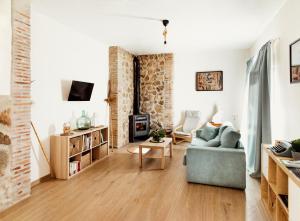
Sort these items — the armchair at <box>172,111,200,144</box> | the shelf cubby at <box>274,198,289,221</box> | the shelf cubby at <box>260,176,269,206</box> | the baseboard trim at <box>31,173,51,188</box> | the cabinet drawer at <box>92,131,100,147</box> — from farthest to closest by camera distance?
the armchair at <box>172,111,200,144</box> < the cabinet drawer at <box>92,131,100,147</box> < the baseboard trim at <box>31,173,51,188</box> < the shelf cubby at <box>260,176,269,206</box> < the shelf cubby at <box>274,198,289,221</box>

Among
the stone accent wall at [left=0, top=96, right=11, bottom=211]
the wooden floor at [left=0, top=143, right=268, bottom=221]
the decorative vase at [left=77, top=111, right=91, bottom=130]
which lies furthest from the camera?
the decorative vase at [left=77, top=111, right=91, bottom=130]

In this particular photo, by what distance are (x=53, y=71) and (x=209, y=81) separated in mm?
4361

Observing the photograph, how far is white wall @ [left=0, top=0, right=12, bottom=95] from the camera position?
244 cm

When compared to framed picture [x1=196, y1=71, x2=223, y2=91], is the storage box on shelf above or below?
below

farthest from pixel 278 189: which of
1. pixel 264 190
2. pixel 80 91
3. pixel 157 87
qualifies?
pixel 157 87

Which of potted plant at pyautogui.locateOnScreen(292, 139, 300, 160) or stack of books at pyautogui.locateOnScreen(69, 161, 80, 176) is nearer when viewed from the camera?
potted plant at pyautogui.locateOnScreen(292, 139, 300, 160)

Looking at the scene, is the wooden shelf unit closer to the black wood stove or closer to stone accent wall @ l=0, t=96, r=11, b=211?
stone accent wall @ l=0, t=96, r=11, b=211

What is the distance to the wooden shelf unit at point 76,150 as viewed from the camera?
3396 mm

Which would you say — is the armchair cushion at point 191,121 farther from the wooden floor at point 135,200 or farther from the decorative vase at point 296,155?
the decorative vase at point 296,155

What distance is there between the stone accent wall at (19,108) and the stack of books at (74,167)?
784 millimetres

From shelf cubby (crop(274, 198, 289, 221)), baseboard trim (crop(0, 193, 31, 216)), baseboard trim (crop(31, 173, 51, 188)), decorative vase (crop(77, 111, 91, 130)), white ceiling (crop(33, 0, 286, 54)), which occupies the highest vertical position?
white ceiling (crop(33, 0, 286, 54))

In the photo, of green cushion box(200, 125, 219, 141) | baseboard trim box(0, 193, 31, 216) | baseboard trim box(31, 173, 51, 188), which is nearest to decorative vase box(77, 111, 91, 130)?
baseboard trim box(31, 173, 51, 188)

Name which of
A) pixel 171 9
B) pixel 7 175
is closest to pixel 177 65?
pixel 171 9

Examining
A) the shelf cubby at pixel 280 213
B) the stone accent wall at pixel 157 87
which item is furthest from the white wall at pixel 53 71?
the shelf cubby at pixel 280 213
